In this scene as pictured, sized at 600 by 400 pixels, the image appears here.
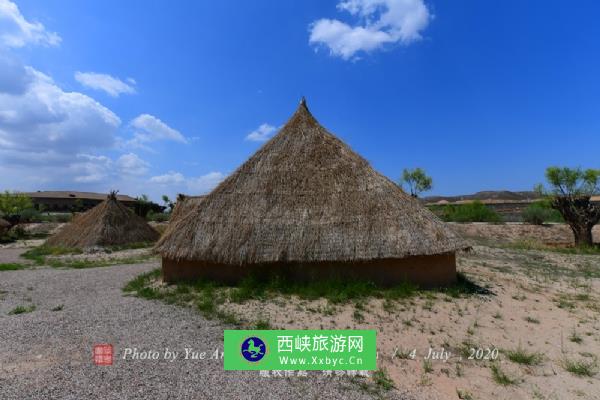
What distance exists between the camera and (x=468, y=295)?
26.9 ft

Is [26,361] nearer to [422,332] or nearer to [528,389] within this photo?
[422,332]

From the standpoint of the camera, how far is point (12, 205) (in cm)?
3161

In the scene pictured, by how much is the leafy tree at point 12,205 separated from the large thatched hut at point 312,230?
91.4ft

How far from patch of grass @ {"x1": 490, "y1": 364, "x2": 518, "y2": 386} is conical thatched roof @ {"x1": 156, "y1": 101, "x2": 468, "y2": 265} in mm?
3660

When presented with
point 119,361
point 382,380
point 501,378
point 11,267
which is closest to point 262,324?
point 119,361

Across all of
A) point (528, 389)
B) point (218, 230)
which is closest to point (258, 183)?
point (218, 230)

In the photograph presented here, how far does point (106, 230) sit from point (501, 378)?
20133mm

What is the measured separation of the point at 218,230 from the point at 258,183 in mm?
1796

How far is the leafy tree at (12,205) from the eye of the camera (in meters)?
28.8

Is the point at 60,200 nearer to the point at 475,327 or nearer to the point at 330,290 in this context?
the point at 330,290

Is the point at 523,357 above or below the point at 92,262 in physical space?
below

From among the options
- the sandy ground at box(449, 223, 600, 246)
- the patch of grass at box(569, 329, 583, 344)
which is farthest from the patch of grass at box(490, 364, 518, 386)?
the sandy ground at box(449, 223, 600, 246)

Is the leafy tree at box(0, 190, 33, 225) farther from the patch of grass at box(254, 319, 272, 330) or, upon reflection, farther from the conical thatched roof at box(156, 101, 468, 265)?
the patch of grass at box(254, 319, 272, 330)

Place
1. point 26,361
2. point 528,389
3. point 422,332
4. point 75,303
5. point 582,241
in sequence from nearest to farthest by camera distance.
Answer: point 528,389 → point 26,361 → point 422,332 → point 75,303 → point 582,241
